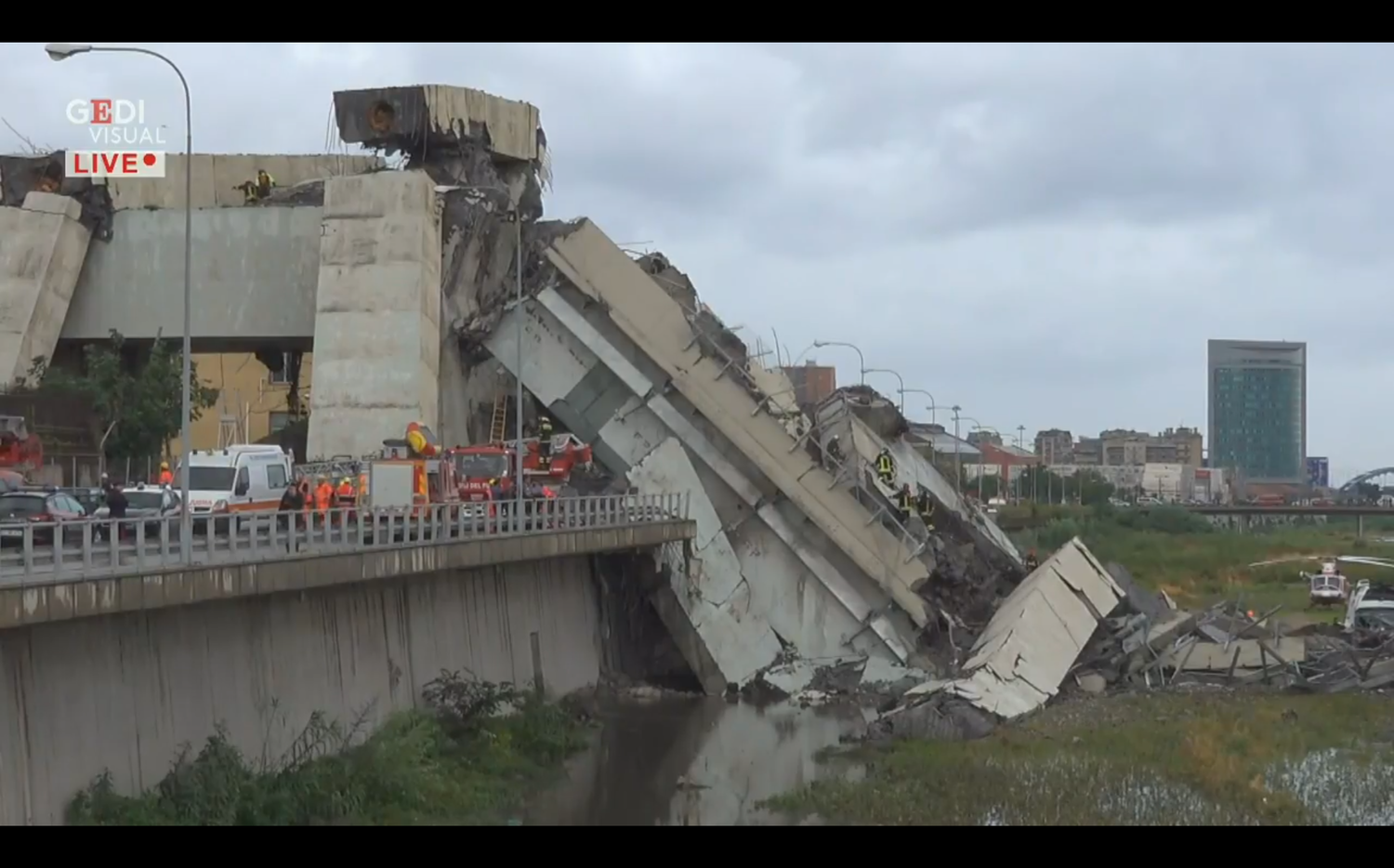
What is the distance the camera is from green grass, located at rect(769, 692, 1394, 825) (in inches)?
935

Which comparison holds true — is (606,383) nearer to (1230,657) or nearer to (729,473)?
(729,473)

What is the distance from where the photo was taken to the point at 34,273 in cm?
4822

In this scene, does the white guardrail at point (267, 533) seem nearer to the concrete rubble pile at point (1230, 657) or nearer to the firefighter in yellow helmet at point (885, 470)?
the firefighter in yellow helmet at point (885, 470)

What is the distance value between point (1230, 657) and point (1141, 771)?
13384 millimetres

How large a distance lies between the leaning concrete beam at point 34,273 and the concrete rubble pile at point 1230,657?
3052cm

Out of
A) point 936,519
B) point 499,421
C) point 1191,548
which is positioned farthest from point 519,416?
point 1191,548

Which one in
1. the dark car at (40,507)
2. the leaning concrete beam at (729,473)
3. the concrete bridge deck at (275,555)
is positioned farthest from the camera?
the leaning concrete beam at (729,473)

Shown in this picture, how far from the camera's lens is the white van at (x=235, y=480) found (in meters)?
29.8

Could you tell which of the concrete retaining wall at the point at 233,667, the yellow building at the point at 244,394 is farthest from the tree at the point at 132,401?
the concrete retaining wall at the point at 233,667

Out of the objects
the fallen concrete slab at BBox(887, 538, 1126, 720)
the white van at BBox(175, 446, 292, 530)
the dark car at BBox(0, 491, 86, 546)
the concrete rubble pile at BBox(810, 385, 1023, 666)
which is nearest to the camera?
the dark car at BBox(0, 491, 86, 546)

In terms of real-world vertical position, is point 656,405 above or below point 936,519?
above

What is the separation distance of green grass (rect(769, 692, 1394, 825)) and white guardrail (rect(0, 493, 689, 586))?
8285 mm

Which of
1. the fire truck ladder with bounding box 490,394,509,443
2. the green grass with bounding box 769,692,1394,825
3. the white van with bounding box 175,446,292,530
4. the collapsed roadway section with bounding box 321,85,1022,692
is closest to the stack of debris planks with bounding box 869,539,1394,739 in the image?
the green grass with bounding box 769,692,1394,825

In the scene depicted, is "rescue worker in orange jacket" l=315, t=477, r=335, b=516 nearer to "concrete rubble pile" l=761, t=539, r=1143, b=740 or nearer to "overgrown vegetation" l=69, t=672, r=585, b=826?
"overgrown vegetation" l=69, t=672, r=585, b=826
